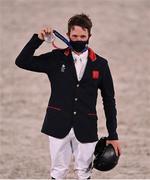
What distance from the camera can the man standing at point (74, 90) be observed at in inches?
235

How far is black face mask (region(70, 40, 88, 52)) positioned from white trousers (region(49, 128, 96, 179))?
0.65 m

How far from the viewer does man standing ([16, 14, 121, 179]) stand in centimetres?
598

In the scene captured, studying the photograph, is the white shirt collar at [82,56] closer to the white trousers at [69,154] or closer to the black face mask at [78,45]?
the black face mask at [78,45]

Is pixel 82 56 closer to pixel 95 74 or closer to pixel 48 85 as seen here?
pixel 95 74

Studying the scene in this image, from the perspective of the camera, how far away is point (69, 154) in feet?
20.1

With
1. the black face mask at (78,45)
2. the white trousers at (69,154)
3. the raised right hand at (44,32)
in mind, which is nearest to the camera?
the raised right hand at (44,32)

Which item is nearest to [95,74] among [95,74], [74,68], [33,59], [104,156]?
[95,74]

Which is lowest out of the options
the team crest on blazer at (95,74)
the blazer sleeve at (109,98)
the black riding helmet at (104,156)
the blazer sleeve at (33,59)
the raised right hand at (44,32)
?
the black riding helmet at (104,156)

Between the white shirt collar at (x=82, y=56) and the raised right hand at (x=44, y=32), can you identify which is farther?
the white shirt collar at (x=82, y=56)

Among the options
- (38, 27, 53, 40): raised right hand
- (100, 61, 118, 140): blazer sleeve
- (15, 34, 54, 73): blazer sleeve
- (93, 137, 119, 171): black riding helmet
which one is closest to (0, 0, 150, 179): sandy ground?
(93, 137, 119, 171): black riding helmet

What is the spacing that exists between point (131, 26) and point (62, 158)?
1019 centimetres

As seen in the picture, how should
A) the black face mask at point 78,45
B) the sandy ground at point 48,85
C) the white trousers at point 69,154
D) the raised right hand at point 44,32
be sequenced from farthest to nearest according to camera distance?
the sandy ground at point 48,85 → the white trousers at point 69,154 → the black face mask at point 78,45 → the raised right hand at point 44,32

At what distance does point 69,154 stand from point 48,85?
6260mm

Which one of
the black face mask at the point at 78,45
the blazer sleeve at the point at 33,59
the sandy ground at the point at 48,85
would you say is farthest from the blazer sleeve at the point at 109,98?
the sandy ground at the point at 48,85
